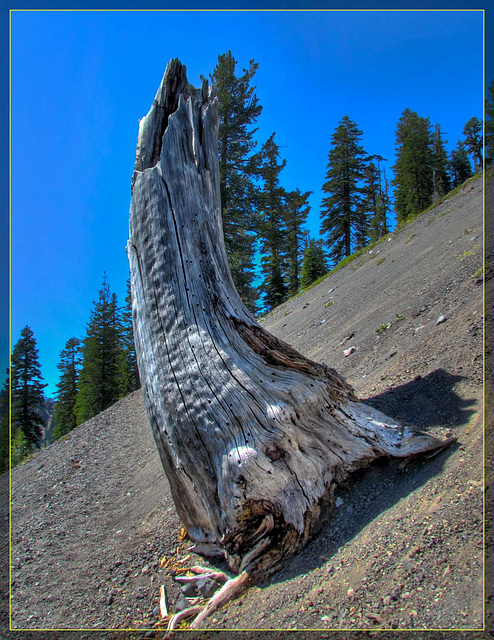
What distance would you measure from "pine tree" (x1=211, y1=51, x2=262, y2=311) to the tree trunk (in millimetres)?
12936

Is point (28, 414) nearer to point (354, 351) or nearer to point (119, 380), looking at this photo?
point (119, 380)

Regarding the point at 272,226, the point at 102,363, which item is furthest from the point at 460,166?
the point at 102,363

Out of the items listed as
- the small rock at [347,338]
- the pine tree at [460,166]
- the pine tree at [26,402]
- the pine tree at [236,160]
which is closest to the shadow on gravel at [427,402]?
the small rock at [347,338]

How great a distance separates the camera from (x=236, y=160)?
1869 centimetres

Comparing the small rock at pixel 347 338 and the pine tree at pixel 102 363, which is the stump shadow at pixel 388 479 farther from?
the pine tree at pixel 102 363

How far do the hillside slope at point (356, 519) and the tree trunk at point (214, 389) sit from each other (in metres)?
0.35

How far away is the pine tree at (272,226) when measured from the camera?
62.3 ft

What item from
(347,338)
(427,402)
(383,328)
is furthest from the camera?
(347,338)

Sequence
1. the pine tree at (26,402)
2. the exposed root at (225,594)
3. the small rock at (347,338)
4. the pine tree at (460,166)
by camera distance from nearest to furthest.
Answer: the exposed root at (225,594), the small rock at (347,338), the pine tree at (26,402), the pine tree at (460,166)

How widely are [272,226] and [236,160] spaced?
152 inches

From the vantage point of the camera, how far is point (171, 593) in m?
3.95

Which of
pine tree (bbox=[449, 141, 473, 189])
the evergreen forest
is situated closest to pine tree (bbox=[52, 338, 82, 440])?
the evergreen forest

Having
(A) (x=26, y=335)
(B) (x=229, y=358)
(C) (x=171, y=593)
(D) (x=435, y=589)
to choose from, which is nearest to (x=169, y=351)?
(B) (x=229, y=358)

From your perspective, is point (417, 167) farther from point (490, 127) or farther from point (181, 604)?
point (181, 604)
